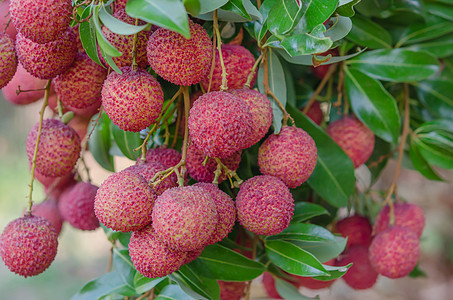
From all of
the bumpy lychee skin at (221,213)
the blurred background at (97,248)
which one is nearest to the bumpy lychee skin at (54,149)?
the bumpy lychee skin at (221,213)

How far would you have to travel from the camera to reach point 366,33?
0.75m

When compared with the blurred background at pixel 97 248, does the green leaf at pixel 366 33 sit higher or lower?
higher

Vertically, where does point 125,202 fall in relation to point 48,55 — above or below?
below

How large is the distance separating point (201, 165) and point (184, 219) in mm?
118

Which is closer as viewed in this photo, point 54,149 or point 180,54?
point 180,54

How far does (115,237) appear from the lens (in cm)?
69

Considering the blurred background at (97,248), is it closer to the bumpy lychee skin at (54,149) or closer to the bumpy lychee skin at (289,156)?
the bumpy lychee skin at (54,149)

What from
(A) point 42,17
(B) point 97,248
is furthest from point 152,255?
(B) point 97,248

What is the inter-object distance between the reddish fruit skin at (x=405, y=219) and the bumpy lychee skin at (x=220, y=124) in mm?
465

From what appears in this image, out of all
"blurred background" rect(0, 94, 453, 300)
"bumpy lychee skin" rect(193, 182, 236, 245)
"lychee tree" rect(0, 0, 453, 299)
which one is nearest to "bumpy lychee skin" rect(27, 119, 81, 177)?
"lychee tree" rect(0, 0, 453, 299)

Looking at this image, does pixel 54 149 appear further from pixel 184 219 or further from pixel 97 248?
pixel 97 248

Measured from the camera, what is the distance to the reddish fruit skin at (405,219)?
0.83 meters

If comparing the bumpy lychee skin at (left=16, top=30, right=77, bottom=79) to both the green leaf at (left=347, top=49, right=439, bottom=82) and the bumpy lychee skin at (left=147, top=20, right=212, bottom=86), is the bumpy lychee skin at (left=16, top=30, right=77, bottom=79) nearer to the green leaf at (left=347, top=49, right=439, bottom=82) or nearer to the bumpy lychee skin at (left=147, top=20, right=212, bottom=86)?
the bumpy lychee skin at (left=147, top=20, right=212, bottom=86)

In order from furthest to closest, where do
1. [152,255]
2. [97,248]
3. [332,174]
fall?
1. [97,248]
2. [332,174]
3. [152,255]
